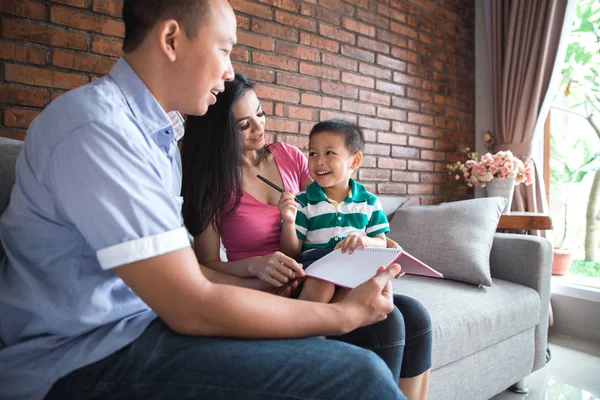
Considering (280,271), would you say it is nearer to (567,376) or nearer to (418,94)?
(567,376)

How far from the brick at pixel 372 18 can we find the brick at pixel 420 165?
89 centimetres

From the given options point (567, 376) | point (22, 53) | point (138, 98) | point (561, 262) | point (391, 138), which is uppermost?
point (22, 53)

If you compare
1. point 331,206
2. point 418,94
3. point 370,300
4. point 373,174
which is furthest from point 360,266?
point 418,94

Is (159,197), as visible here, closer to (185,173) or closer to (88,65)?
(185,173)

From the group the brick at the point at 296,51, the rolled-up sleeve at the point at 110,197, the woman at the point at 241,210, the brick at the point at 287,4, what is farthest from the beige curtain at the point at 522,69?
the rolled-up sleeve at the point at 110,197

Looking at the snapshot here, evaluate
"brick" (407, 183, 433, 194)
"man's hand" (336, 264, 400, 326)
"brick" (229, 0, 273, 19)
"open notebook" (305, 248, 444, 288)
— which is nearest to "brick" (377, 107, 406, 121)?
"brick" (407, 183, 433, 194)

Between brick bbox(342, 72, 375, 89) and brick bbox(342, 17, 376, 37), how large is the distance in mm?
261

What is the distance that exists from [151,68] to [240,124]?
53 centimetres

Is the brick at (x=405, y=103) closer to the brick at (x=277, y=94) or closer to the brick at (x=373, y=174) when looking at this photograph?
the brick at (x=373, y=174)

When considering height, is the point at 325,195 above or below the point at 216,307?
above

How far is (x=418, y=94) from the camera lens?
3.06 metres

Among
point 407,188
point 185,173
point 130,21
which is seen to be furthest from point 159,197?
point 407,188

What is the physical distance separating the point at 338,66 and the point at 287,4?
452 millimetres

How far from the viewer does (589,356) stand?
2355 millimetres
